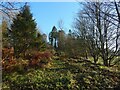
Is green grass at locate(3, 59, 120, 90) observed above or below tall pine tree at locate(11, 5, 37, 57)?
below

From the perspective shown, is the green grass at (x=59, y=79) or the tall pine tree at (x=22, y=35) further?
the tall pine tree at (x=22, y=35)

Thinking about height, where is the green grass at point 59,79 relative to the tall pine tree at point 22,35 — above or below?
below

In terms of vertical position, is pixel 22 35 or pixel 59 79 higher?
pixel 22 35

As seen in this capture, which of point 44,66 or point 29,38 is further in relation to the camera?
point 29,38

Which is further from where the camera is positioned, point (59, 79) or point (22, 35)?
point (22, 35)

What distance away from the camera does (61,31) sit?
48.2m

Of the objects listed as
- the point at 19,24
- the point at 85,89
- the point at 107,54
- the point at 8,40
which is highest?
the point at 19,24

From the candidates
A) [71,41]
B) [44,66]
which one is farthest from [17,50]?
[71,41]

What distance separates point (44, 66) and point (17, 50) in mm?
4285

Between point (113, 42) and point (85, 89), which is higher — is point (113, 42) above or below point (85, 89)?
above

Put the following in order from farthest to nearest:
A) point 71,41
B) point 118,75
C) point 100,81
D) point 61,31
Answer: point 61,31
point 71,41
point 118,75
point 100,81

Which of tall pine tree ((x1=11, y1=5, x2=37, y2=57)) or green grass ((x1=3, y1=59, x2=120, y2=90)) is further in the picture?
tall pine tree ((x1=11, y1=5, x2=37, y2=57))

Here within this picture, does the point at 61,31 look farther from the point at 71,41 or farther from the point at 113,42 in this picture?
the point at 113,42

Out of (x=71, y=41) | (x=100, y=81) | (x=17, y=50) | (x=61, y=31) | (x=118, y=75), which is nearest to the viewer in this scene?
(x=100, y=81)
